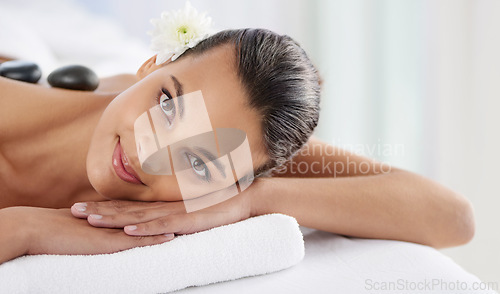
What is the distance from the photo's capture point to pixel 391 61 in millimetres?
2453

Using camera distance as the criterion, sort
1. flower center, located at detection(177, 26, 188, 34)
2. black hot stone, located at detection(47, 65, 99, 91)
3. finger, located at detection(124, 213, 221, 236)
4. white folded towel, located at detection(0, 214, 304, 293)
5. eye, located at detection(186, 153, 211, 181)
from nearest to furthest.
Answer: white folded towel, located at detection(0, 214, 304, 293) → finger, located at detection(124, 213, 221, 236) → eye, located at detection(186, 153, 211, 181) → flower center, located at detection(177, 26, 188, 34) → black hot stone, located at detection(47, 65, 99, 91)

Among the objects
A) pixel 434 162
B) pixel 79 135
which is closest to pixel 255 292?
pixel 79 135

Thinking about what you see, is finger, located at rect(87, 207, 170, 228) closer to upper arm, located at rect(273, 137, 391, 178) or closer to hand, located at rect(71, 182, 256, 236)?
hand, located at rect(71, 182, 256, 236)

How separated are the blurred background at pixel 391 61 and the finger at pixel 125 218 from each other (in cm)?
97

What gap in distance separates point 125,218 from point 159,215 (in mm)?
62

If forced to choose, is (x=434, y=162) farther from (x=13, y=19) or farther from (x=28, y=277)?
(x=28, y=277)

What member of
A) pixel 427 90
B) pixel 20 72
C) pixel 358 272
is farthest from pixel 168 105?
pixel 427 90

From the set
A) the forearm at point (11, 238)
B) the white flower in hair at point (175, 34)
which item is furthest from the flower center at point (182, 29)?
the forearm at point (11, 238)

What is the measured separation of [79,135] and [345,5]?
1668 millimetres

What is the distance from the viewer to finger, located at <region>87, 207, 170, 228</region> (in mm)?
868

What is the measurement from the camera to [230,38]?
1.07 m

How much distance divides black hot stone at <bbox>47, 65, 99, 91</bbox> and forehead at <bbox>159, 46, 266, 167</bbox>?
36 centimetres

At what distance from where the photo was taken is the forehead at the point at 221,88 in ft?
3.09

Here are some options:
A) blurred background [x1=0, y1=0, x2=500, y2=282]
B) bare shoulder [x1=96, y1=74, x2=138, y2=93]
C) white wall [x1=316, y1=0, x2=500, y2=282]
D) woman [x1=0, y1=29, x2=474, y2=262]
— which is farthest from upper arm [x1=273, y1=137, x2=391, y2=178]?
white wall [x1=316, y1=0, x2=500, y2=282]
